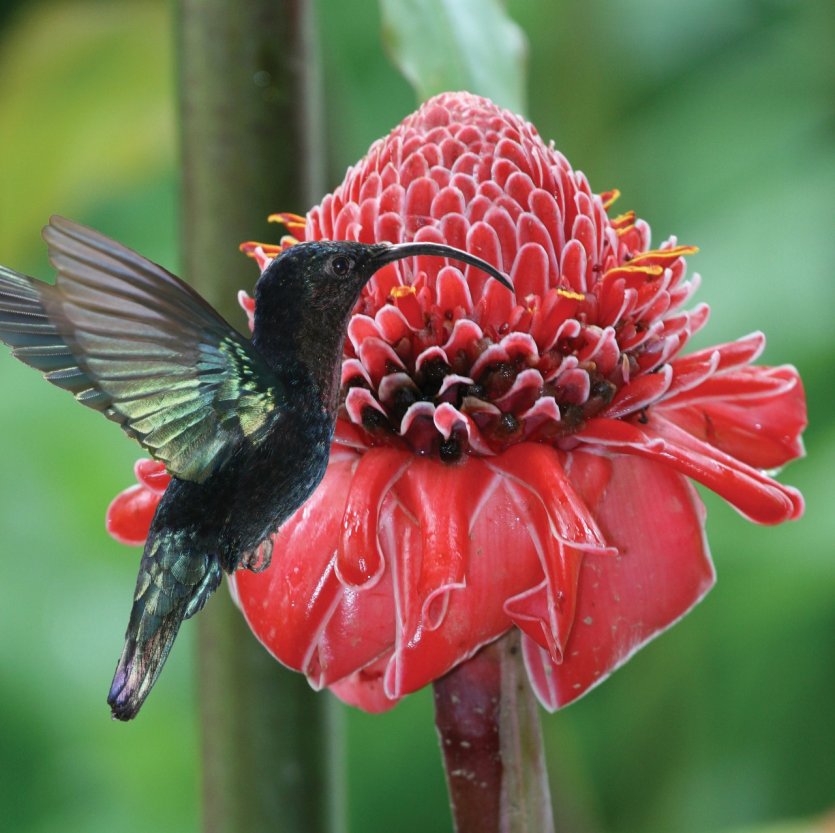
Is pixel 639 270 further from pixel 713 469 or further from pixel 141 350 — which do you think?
pixel 141 350

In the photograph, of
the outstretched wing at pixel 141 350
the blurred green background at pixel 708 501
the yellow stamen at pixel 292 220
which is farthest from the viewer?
the blurred green background at pixel 708 501

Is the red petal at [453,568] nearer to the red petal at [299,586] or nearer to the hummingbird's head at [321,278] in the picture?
the red petal at [299,586]

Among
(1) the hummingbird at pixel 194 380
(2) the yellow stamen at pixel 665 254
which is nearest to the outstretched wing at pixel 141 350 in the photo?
(1) the hummingbird at pixel 194 380

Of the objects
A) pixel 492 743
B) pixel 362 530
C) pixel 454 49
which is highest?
pixel 454 49

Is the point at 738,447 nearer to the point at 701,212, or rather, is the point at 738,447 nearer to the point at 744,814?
the point at 744,814

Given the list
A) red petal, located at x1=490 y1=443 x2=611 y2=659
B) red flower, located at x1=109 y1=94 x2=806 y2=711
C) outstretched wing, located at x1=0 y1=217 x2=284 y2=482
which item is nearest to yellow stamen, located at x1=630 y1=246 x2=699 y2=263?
red flower, located at x1=109 y1=94 x2=806 y2=711

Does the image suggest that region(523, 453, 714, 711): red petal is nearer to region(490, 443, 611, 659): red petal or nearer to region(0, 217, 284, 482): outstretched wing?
region(490, 443, 611, 659): red petal

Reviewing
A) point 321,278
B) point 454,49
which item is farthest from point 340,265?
point 454,49
